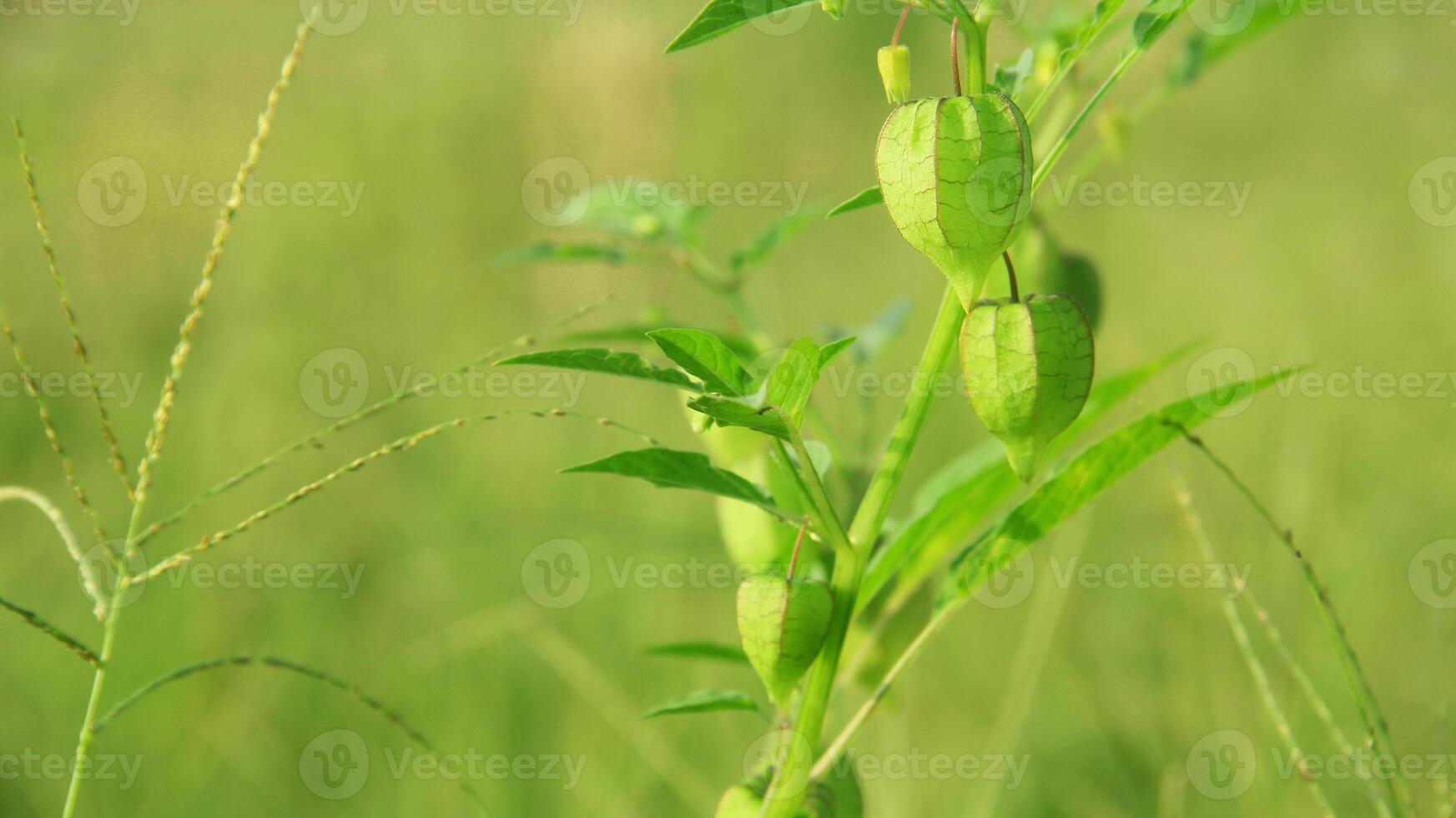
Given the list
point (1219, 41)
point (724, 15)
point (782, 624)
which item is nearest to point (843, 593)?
point (782, 624)

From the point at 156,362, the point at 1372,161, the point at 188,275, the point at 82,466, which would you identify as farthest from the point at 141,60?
the point at 1372,161

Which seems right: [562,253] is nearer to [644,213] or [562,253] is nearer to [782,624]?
[644,213]

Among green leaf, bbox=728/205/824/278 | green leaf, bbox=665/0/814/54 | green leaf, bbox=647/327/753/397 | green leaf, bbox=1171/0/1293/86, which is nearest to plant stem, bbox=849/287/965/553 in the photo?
green leaf, bbox=647/327/753/397

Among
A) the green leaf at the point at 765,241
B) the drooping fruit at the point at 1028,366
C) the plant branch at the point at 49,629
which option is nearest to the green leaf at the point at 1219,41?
the green leaf at the point at 765,241

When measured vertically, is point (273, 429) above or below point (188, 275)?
below

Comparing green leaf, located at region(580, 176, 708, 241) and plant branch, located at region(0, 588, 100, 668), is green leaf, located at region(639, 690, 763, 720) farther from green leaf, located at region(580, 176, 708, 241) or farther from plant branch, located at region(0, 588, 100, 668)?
green leaf, located at region(580, 176, 708, 241)

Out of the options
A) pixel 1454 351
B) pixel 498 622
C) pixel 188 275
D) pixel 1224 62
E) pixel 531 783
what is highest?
pixel 188 275

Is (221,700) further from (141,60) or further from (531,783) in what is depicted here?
(141,60)
